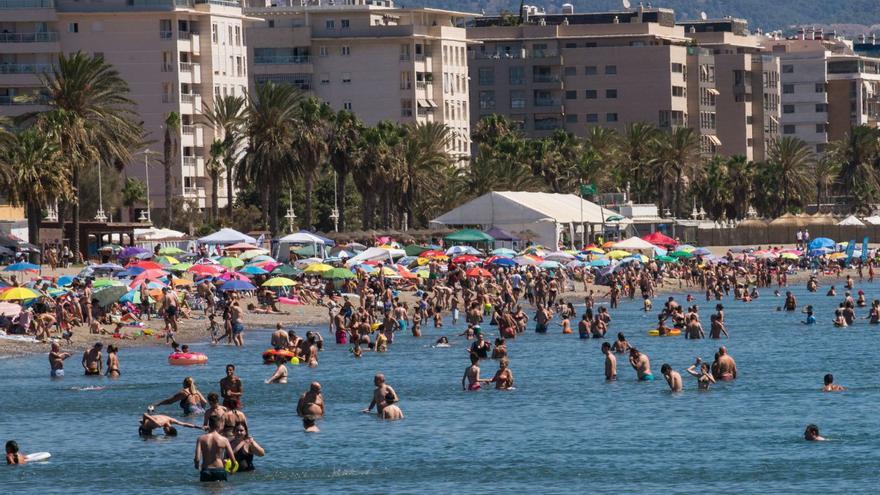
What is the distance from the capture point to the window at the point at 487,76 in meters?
168

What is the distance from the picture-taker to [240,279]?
6850 cm

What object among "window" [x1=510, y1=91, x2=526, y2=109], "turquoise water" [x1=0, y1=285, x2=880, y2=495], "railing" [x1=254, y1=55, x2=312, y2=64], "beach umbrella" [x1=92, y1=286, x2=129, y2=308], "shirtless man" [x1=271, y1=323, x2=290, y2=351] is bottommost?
"turquoise water" [x1=0, y1=285, x2=880, y2=495]

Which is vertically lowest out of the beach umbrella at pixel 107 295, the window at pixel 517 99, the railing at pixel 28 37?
the beach umbrella at pixel 107 295

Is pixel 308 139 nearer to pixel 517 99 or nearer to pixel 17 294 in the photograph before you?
pixel 17 294

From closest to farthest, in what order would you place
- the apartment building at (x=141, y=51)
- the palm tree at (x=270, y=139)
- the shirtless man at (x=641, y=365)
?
1. the shirtless man at (x=641, y=365)
2. the palm tree at (x=270, y=139)
3. the apartment building at (x=141, y=51)

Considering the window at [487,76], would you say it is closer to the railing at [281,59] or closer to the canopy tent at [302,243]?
the railing at [281,59]

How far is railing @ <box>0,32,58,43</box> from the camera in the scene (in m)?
118

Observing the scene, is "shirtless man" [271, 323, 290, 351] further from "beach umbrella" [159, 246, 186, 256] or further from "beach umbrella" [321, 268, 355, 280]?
"beach umbrella" [159, 246, 186, 256]

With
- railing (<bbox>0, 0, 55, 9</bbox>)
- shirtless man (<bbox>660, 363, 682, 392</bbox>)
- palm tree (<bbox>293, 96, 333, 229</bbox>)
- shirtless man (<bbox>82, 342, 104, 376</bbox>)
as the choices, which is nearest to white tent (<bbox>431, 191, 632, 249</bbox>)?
palm tree (<bbox>293, 96, 333, 229</bbox>)

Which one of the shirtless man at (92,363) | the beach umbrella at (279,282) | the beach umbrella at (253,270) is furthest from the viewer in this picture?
the beach umbrella at (253,270)

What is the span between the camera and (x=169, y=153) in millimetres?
107188

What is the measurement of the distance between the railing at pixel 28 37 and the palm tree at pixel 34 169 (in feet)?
127

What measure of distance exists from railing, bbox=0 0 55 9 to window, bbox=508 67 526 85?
57986 millimetres

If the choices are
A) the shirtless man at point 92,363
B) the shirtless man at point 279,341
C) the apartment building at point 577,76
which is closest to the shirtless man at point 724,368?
the shirtless man at point 279,341
